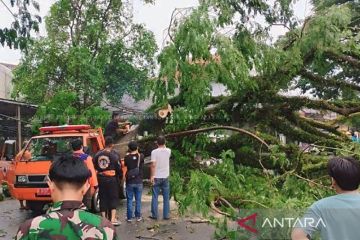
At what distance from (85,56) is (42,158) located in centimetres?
454

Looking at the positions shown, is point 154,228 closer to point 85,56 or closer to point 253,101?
point 253,101

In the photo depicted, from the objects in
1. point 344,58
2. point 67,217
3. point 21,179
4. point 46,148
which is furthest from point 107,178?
point 67,217

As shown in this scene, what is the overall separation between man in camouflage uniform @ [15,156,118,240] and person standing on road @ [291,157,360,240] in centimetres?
117

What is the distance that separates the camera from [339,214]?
97.9 inches

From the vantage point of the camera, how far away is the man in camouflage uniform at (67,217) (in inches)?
76.7

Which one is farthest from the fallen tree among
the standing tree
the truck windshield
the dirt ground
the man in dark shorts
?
the standing tree

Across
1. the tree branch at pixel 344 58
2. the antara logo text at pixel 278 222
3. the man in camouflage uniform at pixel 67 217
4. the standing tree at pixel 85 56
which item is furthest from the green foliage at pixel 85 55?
the man in camouflage uniform at pixel 67 217

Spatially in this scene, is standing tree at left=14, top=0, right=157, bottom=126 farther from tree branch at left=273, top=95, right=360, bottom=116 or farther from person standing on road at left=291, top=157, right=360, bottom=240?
person standing on road at left=291, top=157, right=360, bottom=240

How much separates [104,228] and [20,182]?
6.93 metres

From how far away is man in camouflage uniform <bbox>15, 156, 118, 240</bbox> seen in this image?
1.95 metres

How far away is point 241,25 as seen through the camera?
24.3 ft

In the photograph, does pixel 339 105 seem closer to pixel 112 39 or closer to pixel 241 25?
pixel 241 25

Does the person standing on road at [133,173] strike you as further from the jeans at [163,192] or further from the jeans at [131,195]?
the jeans at [163,192]

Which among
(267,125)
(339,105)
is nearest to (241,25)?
(267,125)
